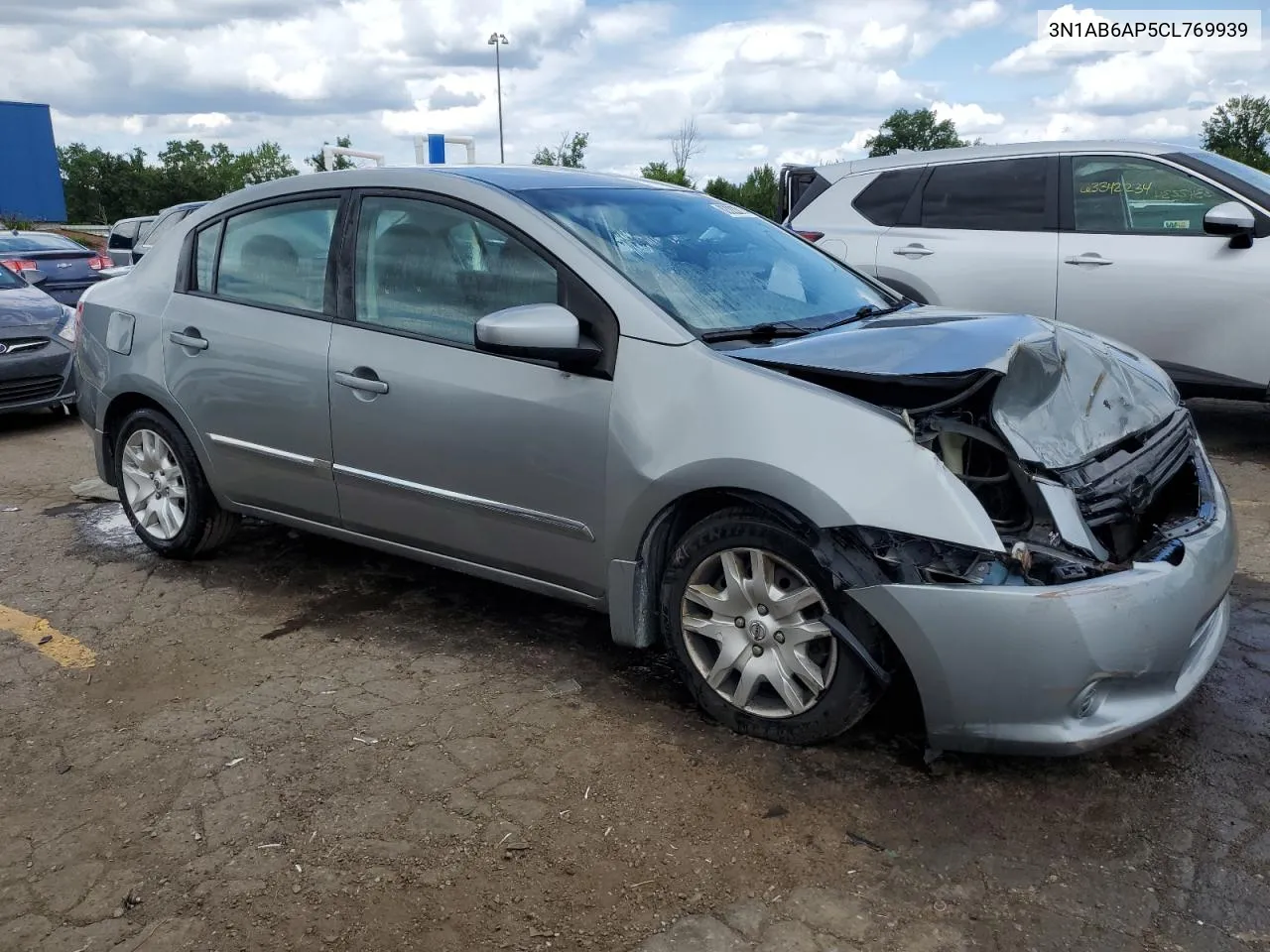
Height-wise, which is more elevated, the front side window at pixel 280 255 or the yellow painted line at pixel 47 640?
the front side window at pixel 280 255

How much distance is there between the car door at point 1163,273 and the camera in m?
6.16

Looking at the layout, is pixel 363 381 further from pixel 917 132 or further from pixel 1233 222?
pixel 917 132

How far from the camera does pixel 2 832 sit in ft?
9.37

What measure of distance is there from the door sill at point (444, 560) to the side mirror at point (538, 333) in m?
0.78

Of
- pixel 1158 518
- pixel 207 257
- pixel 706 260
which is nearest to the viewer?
pixel 1158 518

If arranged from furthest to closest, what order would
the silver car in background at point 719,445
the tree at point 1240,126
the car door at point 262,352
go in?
the tree at point 1240,126 → the car door at point 262,352 → the silver car in background at point 719,445

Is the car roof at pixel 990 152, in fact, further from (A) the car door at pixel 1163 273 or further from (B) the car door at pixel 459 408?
(B) the car door at pixel 459 408

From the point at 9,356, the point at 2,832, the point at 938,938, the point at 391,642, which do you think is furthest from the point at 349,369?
the point at 9,356

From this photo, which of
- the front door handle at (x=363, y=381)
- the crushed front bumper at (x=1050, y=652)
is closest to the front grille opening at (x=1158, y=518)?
the crushed front bumper at (x=1050, y=652)

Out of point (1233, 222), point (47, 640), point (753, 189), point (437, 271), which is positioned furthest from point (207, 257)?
point (753, 189)

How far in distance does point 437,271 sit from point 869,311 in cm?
154

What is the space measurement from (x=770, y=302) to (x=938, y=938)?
2.07 metres

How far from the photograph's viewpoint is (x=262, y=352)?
13.7 ft

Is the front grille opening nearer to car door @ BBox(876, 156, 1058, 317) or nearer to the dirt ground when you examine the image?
the dirt ground
